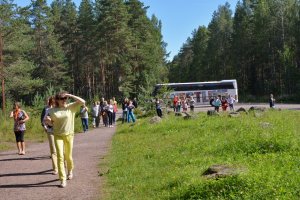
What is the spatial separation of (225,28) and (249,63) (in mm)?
8137

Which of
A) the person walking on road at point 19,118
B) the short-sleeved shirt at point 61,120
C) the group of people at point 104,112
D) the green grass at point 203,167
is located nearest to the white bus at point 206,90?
the group of people at point 104,112

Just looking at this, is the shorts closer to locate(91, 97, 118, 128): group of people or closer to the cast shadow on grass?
the cast shadow on grass

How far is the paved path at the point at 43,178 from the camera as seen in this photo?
8531mm

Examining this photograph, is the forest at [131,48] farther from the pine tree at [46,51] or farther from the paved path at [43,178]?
the paved path at [43,178]

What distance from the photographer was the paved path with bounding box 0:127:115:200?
8.53 m

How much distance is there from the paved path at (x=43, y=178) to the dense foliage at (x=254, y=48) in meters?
48.7

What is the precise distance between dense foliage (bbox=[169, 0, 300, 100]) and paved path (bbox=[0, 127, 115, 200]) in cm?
4872

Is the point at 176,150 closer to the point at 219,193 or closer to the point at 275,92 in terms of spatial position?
the point at 219,193

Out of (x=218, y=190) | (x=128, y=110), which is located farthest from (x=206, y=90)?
(x=218, y=190)

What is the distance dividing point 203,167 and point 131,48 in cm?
5356

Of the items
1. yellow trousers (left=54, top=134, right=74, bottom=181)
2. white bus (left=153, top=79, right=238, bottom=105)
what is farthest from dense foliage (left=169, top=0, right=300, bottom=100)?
yellow trousers (left=54, top=134, right=74, bottom=181)

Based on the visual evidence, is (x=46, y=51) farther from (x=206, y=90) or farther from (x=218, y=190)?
(x=218, y=190)

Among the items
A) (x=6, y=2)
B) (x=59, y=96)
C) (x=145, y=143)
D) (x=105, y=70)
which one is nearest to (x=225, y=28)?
(x=105, y=70)

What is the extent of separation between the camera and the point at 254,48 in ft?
241
